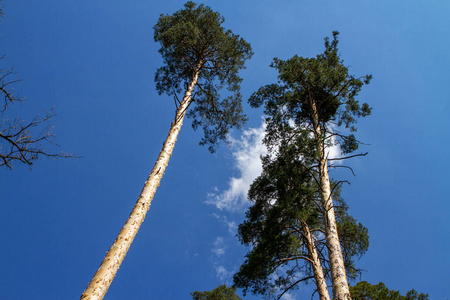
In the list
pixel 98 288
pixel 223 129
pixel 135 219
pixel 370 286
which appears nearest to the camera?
pixel 98 288

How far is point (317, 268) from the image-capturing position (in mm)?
8438

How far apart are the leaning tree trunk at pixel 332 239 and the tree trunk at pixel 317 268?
6.18 feet

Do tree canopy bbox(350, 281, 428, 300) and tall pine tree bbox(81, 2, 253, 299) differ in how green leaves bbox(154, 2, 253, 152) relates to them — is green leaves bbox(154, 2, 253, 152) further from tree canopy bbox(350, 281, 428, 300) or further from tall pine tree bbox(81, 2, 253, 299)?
tree canopy bbox(350, 281, 428, 300)

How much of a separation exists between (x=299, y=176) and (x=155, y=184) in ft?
17.5

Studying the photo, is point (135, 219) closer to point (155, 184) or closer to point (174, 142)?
point (155, 184)

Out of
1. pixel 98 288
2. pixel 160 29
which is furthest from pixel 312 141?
pixel 160 29

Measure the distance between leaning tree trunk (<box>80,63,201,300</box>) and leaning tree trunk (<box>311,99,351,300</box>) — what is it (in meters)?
4.58

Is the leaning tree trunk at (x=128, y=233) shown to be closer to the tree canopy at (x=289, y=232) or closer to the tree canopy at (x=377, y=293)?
the tree canopy at (x=289, y=232)

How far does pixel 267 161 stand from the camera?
36.9ft

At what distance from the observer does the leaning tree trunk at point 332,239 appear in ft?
17.7

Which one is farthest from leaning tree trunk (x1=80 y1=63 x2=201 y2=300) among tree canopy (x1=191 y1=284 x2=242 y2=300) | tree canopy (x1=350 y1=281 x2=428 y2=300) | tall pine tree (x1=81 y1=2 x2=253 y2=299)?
tree canopy (x1=191 y1=284 x2=242 y2=300)

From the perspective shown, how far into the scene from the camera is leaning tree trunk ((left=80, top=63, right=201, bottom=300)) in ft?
12.4

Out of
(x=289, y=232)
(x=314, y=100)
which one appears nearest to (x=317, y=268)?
(x=289, y=232)

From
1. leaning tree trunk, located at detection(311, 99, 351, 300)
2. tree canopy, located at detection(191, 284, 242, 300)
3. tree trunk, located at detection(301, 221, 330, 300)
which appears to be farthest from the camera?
tree canopy, located at detection(191, 284, 242, 300)
